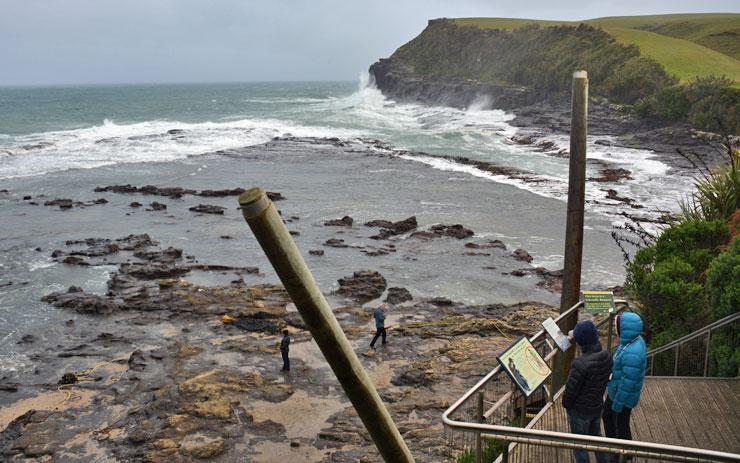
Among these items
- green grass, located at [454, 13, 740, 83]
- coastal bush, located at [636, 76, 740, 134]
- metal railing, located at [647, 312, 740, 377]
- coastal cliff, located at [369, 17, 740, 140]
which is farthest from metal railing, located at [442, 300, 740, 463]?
green grass, located at [454, 13, 740, 83]

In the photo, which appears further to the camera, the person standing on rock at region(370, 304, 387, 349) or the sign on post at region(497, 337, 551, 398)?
the person standing on rock at region(370, 304, 387, 349)

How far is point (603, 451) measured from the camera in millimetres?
4637

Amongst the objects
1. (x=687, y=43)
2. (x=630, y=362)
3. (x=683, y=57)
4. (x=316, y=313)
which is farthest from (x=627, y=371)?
(x=687, y=43)

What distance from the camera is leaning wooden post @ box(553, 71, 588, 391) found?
8.16 metres

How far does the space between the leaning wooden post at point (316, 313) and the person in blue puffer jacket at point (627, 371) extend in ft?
9.49

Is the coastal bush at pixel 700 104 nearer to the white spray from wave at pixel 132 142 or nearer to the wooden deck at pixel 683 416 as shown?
the white spray from wave at pixel 132 142

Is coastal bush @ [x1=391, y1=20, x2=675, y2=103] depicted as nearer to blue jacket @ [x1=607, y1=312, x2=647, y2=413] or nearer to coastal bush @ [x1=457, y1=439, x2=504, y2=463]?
blue jacket @ [x1=607, y1=312, x2=647, y2=413]

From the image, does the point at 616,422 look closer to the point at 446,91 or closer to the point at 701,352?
the point at 701,352

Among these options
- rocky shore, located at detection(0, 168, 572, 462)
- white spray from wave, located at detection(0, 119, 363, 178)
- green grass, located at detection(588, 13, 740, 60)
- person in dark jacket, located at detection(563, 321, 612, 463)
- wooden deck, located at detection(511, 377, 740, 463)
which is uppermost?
green grass, located at detection(588, 13, 740, 60)

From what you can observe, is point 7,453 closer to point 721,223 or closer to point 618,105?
point 721,223

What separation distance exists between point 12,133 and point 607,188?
59.3 m

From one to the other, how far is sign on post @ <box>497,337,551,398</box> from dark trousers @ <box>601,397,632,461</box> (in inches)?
27.2

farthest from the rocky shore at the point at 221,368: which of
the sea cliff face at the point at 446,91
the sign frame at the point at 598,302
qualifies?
the sea cliff face at the point at 446,91

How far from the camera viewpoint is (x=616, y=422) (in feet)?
20.4
